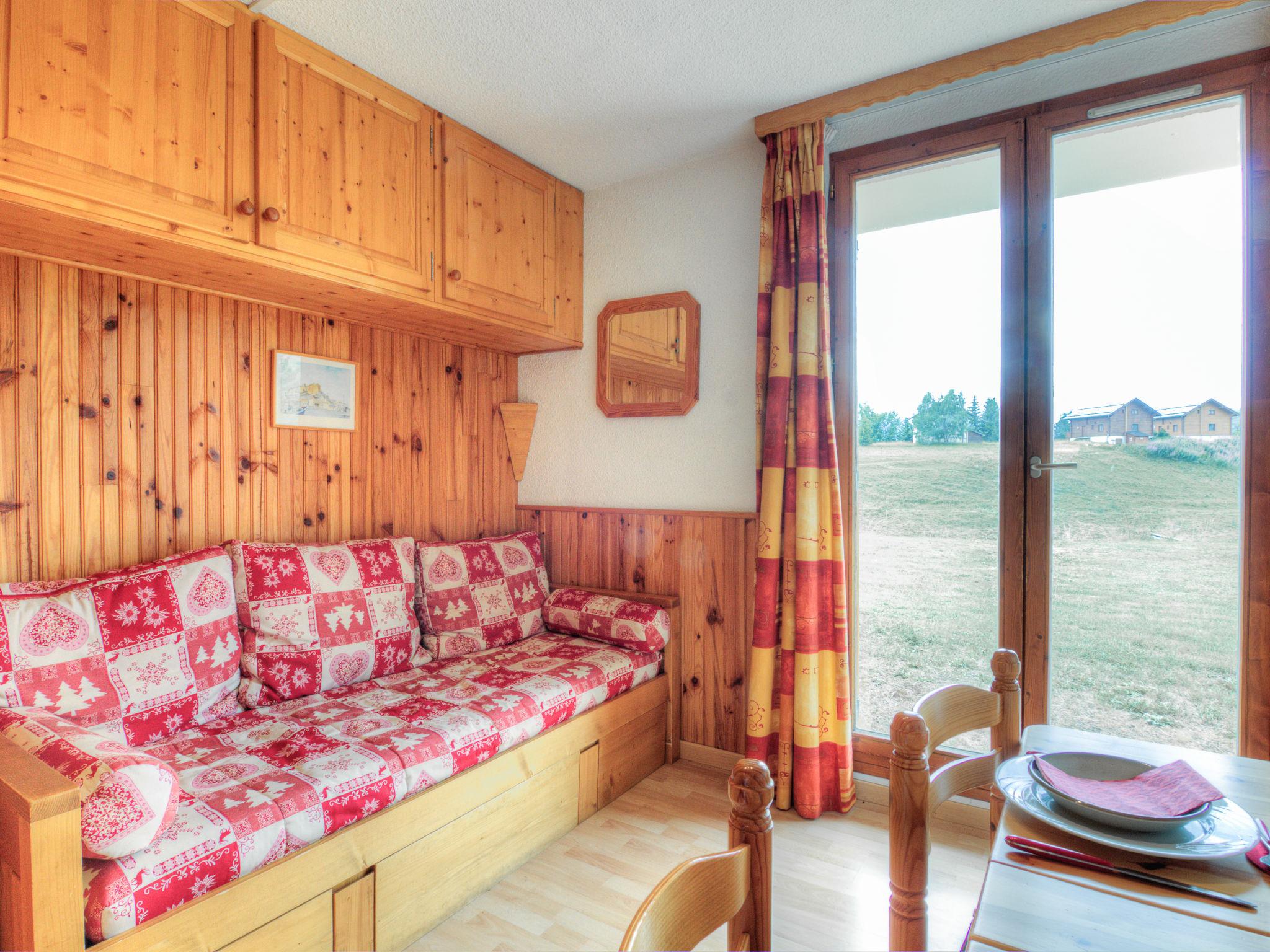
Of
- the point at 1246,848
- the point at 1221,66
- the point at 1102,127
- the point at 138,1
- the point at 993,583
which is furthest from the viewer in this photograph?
the point at 993,583

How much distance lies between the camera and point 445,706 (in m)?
2.01

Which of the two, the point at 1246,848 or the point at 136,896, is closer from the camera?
the point at 1246,848

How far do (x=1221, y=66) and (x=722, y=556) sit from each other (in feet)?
7.29

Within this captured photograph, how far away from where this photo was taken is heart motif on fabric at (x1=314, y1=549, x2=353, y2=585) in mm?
2275

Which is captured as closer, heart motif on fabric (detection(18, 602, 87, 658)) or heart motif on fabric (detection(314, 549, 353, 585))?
heart motif on fabric (detection(18, 602, 87, 658))

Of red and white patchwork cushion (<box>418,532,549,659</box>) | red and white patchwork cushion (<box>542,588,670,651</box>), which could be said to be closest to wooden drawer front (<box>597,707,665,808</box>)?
red and white patchwork cushion (<box>542,588,670,651</box>)

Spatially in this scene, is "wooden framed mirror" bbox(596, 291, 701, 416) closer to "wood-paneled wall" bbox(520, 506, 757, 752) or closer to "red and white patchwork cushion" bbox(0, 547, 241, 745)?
"wood-paneled wall" bbox(520, 506, 757, 752)

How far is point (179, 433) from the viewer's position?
7.04 feet

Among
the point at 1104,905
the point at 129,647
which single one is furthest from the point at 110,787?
the point at 1104,905

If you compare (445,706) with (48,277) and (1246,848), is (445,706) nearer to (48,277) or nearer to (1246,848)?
(48,277)

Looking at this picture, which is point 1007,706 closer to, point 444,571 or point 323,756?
point 323,756

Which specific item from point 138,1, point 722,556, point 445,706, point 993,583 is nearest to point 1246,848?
point 993,583

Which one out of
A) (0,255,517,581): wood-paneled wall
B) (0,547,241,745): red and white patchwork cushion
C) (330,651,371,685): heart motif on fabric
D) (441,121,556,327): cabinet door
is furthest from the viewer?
(441,121,556,327): cabinet door

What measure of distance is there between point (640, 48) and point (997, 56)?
3.69 feet
